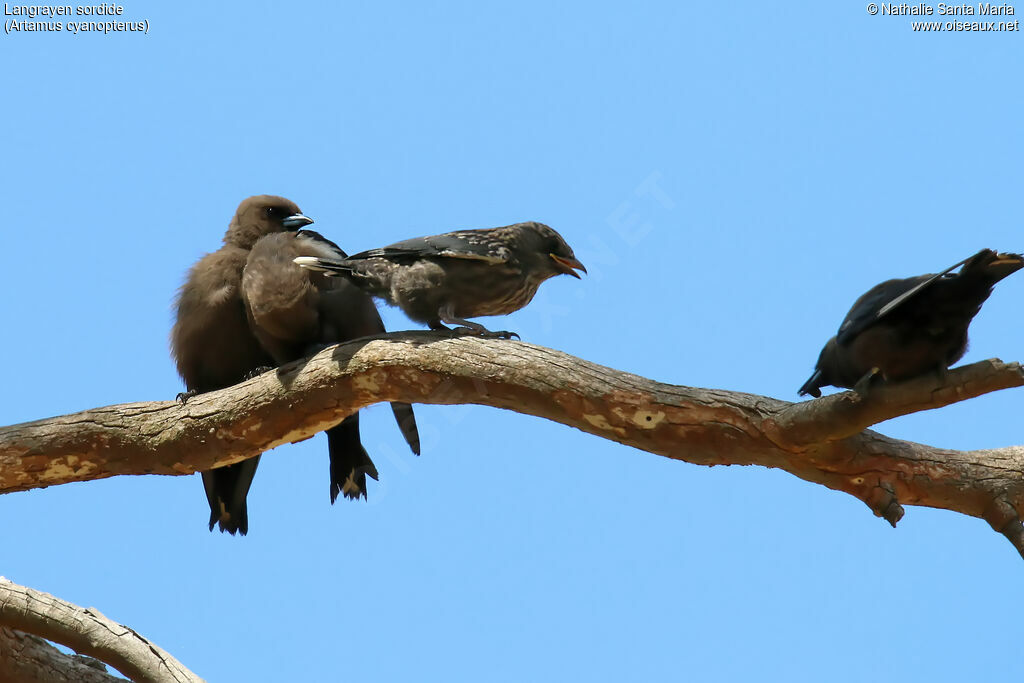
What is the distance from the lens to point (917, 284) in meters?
3.12

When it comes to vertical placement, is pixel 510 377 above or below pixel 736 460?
above

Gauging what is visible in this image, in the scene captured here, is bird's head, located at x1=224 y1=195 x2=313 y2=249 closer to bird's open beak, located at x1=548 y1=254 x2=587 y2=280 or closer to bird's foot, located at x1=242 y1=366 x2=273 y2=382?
bird's foot, located at x1=242 y1=366 x2=273 y2=382

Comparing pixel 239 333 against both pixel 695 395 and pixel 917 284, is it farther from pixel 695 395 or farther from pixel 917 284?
pixel 917 284

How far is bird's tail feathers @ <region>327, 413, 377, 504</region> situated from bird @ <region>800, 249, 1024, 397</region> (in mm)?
2545

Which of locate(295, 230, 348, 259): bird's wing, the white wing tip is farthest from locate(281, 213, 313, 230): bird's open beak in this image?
the white wing tip

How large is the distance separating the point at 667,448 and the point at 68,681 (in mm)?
2873

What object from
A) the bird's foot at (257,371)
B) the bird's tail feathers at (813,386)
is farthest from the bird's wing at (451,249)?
the bird's tail feathers at (813,386)

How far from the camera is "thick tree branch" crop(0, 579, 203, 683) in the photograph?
4258 mm

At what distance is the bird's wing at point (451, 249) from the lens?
162 inches

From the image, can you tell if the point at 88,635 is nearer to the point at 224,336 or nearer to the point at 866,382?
the point at 224,336

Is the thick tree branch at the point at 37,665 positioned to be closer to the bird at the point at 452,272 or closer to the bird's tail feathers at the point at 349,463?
the bird's tail feathers at the point at 349,463

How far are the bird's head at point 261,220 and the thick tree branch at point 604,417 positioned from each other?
1264 millimetres

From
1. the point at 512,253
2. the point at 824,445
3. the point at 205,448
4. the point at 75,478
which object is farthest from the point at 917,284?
the point at 75,478

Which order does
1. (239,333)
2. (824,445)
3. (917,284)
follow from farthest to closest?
(239,333)
(824,445)
(917,284)
